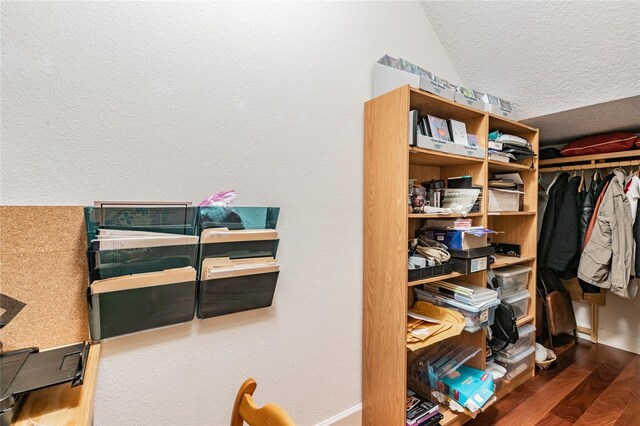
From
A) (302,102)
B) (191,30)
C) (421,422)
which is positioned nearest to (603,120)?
(302,102)

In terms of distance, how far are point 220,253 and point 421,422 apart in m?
1.31

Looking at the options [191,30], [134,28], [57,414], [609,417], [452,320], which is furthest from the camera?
[609,417]

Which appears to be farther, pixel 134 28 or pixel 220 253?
pixel 220 253

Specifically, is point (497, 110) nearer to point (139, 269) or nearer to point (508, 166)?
point (508, 166)

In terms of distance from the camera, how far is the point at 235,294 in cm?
117

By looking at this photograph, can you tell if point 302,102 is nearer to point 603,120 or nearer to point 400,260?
point 400,260

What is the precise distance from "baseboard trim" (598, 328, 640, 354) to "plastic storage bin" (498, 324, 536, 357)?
1155 mm

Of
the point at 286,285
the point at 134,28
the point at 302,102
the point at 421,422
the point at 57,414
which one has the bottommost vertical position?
the point at 421,422

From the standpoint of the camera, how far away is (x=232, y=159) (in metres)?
1.22

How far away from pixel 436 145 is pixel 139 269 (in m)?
1.41

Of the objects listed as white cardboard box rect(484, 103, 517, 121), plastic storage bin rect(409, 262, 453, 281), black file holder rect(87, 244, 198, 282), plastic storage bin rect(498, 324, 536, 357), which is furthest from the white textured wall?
plastic storage bin rect(498, 324, 536, 357)

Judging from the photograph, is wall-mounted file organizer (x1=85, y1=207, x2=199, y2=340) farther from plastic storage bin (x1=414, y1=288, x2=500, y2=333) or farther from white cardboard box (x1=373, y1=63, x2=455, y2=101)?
plastic storage bin (x1=414, y1=288, x2=500, y2=333)

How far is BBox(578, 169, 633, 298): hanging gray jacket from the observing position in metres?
2.02

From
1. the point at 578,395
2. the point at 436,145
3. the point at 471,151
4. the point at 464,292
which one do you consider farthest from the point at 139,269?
the point at 578,395
